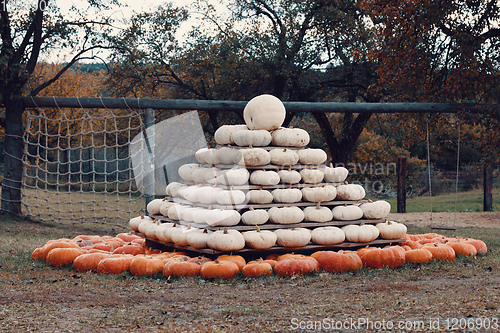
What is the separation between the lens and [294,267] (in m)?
5.41

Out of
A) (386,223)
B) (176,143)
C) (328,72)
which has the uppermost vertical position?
(328,72)

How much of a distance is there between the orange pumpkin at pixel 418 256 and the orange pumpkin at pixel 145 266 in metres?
2.94

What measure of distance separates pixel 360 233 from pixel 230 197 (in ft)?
5.64

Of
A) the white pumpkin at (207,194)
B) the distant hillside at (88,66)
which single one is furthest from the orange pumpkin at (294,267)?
the distant hillside at (88,66)

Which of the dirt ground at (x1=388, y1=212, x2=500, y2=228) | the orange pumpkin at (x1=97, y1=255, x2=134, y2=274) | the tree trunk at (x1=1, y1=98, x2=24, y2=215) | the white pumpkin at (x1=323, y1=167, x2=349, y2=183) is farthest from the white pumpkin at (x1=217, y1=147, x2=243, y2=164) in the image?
the dirt ground at (x1=388, y1=212, x2=500, y2=228)

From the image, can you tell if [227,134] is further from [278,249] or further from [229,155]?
[278,249]

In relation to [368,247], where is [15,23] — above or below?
above

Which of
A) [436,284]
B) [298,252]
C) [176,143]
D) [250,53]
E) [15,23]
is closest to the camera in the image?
[436,284]

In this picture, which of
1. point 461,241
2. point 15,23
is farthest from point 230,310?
point 15,23

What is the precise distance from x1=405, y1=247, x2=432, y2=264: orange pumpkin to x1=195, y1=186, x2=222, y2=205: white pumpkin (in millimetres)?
2429

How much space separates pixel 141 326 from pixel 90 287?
1.62 m

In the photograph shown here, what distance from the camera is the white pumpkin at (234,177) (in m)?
6.24

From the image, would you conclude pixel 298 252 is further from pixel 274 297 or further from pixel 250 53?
pixel 250 53

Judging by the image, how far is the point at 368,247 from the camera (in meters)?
6.27
